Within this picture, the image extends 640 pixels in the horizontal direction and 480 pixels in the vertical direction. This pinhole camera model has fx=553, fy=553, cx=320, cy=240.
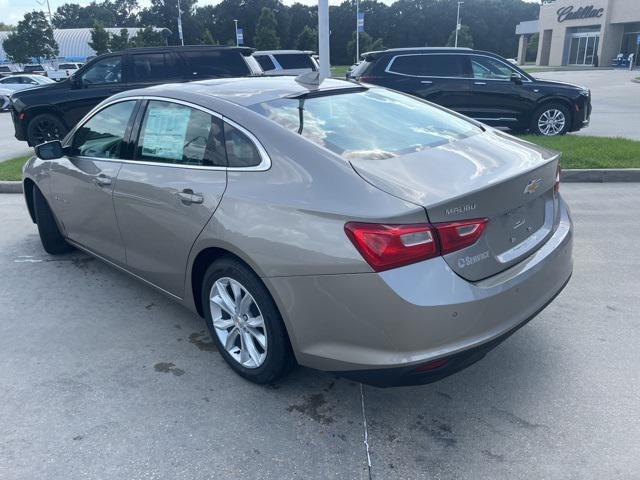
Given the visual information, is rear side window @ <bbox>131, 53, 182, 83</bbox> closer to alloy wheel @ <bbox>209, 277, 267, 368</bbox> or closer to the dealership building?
alloy wheel @ <bbox>209, 277, 267, 368</bbox>

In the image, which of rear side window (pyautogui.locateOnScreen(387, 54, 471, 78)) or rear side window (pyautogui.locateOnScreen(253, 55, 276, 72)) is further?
rear side window (pyautogui.locateOnScreen(253, 55, 276, 72))

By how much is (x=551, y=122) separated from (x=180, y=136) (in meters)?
9.28

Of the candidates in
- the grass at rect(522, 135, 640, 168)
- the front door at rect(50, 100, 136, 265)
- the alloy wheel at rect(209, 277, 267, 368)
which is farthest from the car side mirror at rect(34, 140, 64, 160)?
the grass at rect(522, 135, 640, 168)

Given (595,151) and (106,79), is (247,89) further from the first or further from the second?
(106,79)

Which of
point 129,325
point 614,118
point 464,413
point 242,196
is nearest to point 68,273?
point 129,325

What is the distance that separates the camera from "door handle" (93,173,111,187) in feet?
12.7

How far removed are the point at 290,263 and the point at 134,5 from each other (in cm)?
12813


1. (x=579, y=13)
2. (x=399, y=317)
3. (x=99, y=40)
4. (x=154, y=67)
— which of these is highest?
(x=579, y=13)

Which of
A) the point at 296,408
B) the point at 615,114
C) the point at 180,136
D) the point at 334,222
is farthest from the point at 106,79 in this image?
the point at 615,114

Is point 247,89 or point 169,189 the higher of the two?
point 247,89

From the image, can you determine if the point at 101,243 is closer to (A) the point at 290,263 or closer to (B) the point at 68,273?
(B) the point at 68,273

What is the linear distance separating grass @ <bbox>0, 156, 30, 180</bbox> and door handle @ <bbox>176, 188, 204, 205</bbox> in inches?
234

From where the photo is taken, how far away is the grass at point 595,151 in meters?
7.73

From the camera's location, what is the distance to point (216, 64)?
35.7 ft
